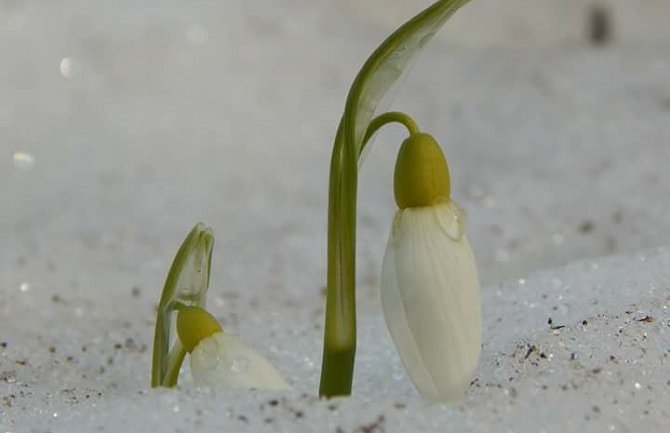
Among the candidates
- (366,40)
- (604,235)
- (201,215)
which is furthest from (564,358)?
(366,40)

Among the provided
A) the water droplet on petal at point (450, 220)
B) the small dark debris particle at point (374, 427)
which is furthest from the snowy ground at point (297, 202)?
the water droplet on petal at point (450, 220)

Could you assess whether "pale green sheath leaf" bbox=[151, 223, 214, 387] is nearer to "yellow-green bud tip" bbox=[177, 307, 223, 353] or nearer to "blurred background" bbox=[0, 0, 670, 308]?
"yellow-green bud tip" bbox=[177, 307, 223, 353]

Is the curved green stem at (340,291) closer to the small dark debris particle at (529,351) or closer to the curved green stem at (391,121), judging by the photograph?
the curved green stem at (391,121)

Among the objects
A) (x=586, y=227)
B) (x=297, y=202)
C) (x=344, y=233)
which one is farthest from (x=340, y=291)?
(x=297, y=202)

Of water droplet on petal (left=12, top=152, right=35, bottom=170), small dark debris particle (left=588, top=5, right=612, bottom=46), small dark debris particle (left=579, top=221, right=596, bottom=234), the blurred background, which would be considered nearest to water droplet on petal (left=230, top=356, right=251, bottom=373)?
the blurred background

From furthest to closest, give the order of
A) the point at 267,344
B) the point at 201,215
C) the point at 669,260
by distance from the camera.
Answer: the point at 201,215 → the point at 267,344 → the point at 669,260

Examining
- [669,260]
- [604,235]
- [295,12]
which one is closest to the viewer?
[669,260]

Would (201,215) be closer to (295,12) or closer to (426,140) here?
(295,12)
